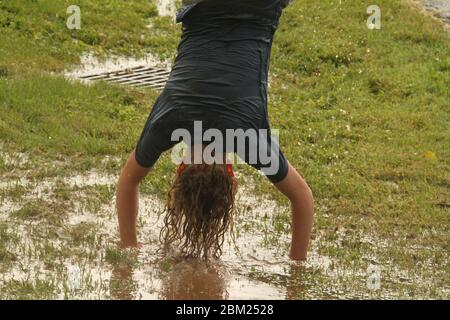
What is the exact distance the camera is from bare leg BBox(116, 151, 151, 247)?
6.58 metres

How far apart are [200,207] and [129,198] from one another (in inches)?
19.4

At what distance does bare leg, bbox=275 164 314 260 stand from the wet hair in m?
0.36

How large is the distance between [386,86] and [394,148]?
148cm

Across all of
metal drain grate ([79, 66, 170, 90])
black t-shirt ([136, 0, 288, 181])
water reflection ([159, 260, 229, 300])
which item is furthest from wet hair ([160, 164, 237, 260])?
metal drain grate ([79, 66, 170, 90])

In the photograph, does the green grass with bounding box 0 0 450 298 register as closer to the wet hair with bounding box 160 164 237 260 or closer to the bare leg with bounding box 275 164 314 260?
the bare leg with bounding box 275 164 314 260

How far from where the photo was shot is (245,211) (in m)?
8.08

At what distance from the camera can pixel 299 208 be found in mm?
6797

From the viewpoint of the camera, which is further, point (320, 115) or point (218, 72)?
point (320, 115)

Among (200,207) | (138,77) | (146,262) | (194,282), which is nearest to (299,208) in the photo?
(200,207)

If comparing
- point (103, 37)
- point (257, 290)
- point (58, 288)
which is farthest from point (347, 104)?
point (58, 288)

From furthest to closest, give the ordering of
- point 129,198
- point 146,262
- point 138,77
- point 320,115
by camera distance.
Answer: point 138,77, point 320,115, point 146,262, point 129,198

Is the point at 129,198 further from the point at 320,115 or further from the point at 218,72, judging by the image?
the point at 320,115

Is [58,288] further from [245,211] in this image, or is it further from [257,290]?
[245,211]
